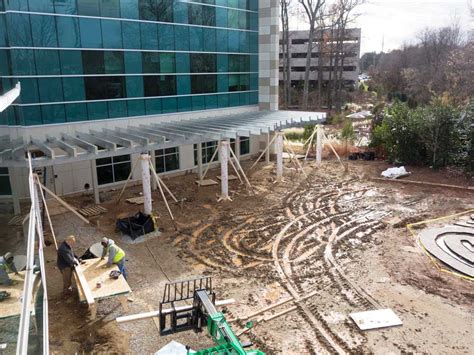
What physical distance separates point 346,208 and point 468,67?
2314 centimetres

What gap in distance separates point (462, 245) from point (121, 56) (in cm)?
1595

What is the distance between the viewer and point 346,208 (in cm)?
1734

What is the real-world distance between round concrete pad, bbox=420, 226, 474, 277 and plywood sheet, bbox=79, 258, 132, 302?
9256 millimetres

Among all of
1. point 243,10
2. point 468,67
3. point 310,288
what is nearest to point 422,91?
point 468,67

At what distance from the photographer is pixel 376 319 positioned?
9.40 m

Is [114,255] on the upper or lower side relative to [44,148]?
lower

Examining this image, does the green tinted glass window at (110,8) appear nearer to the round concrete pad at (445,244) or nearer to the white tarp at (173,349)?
the white tarp at (173,349)

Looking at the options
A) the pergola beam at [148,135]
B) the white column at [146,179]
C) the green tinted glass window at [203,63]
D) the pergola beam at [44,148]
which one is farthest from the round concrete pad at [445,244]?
the green tinted glass window at [203,63]

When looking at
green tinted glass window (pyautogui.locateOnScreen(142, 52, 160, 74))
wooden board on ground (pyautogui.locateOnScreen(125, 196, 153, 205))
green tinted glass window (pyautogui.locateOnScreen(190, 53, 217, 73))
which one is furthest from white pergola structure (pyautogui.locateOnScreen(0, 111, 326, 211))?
green tinted glass window (pyautogui.locateOnScreen(190, 53, 217, 73))

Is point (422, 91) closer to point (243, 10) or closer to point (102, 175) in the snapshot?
point (243, 10)

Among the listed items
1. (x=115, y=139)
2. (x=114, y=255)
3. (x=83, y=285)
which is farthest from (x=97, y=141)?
(x=83, y=285)

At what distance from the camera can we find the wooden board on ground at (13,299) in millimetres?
3940

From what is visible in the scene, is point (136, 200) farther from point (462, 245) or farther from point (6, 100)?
point (462, 245)

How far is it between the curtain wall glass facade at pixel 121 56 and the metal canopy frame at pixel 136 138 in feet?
3.81
